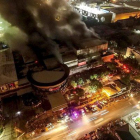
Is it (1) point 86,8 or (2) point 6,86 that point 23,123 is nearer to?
(2) point 6,86

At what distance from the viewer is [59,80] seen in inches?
1056

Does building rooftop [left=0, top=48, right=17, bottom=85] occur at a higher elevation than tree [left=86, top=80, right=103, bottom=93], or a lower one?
higher

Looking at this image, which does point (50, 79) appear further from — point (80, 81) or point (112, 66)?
point (112, 66)

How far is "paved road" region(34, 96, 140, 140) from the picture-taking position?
2223 centimetres

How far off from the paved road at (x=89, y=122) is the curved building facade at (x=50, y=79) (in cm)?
694

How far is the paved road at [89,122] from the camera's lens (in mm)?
22234

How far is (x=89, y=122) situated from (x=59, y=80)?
9083mm

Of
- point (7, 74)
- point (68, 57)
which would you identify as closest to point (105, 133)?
point (68, 57)

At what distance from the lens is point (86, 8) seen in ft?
221

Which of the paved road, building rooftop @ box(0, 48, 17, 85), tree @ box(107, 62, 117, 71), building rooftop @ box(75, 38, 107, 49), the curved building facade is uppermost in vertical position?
building rooftop @ box(75, 38, 107, 49)

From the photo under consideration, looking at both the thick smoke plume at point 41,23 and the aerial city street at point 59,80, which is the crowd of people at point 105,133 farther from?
the thick smoke plume at point 41,23

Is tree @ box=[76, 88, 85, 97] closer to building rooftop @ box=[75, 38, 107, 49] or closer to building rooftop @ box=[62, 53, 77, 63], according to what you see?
building rooftop @ box=[62, 53, 77, 63]

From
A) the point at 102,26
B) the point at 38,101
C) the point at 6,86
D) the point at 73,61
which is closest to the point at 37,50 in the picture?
the point at 73,61

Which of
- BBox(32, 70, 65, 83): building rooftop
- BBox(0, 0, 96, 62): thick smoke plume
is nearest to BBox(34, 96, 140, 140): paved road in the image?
BBox(32, 70, 65, 83): building rooftop
